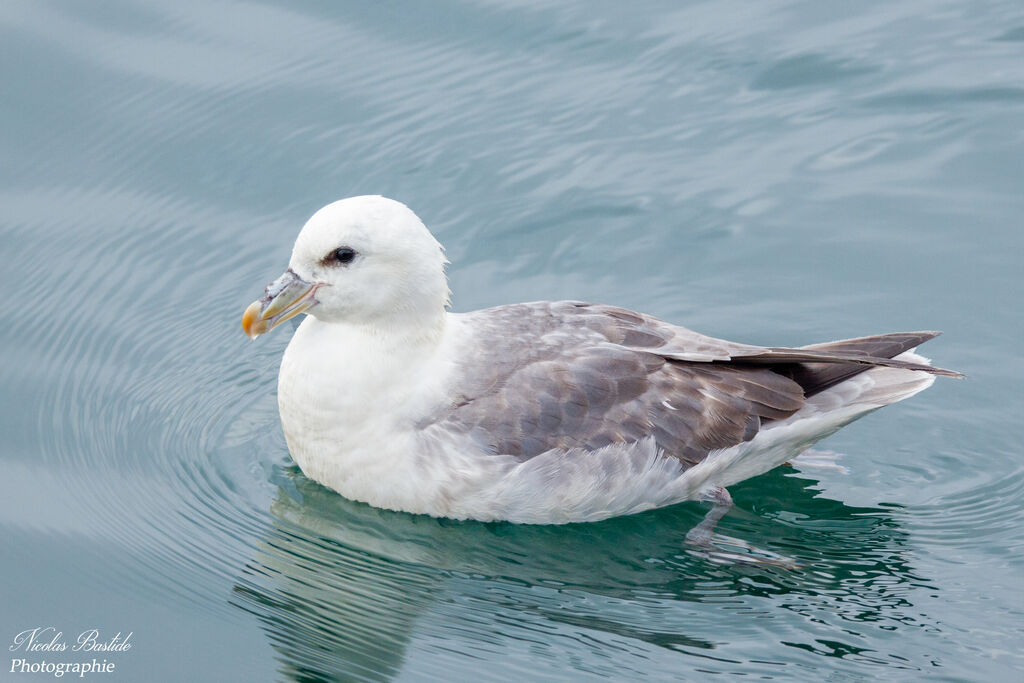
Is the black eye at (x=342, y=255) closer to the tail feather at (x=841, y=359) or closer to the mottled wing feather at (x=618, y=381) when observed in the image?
the mottled wing feather at (x=618, y=381)

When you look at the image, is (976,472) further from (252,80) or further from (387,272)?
(252,80)

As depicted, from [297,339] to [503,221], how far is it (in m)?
2.46

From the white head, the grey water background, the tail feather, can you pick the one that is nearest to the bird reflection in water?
the grey water background

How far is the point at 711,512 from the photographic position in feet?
25.5

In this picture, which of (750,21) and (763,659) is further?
(750,21)

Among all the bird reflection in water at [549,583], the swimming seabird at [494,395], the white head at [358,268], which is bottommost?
the bird reflection in water at [549,583]

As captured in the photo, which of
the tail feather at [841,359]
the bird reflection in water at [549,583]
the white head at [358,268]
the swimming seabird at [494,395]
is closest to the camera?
the bird reflection in water at [549,583]

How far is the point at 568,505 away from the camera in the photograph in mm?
7480

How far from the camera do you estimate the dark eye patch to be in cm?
723

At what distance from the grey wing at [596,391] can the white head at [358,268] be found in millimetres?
498

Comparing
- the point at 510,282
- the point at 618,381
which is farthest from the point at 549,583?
the point at 510,282

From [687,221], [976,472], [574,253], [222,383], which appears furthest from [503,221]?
[976,472]

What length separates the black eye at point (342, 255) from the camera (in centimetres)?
723

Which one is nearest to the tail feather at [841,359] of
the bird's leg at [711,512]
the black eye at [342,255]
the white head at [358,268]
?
the bird's leg at [711,512]
